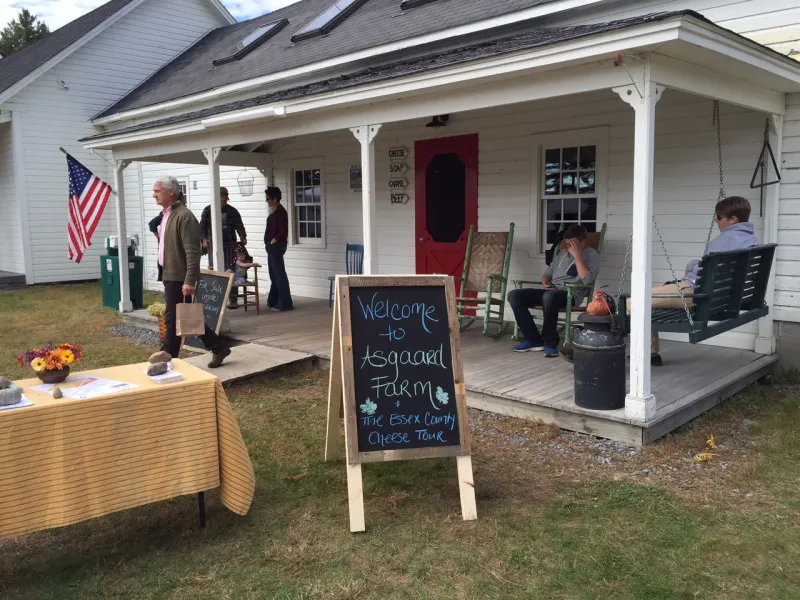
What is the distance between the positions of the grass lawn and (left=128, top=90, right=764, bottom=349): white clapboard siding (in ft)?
7.47

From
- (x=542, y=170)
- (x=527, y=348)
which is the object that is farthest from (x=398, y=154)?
(x=527, y=348)

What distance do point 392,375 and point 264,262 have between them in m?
8.05

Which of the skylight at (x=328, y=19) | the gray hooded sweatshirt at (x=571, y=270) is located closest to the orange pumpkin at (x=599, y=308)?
the gray hooded sweatshirt at (x=571, y=270)

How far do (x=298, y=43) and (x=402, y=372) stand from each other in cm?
879

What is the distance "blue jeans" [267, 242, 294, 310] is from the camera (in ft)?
29.1

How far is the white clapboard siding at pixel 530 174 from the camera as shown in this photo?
5914 mm

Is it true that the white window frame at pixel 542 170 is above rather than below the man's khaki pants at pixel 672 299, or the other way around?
above

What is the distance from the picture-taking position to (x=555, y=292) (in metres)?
5.81

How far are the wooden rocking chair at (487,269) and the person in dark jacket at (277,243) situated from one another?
2.78 metres

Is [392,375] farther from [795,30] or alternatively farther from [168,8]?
[168,8]

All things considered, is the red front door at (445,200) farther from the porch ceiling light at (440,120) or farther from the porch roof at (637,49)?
the porch roof at (637,49)

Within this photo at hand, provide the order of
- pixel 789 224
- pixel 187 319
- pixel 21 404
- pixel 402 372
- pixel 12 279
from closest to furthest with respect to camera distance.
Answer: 1. pixel 21 404
2. pixel 402 372
3. pixel 187 319
4. pixel 789 224
5. pixel 12 279

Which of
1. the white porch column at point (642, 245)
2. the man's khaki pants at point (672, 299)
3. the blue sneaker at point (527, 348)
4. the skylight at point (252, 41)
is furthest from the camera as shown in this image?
the skylight at point (252, 41)

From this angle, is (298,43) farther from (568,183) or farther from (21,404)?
(21,404)
